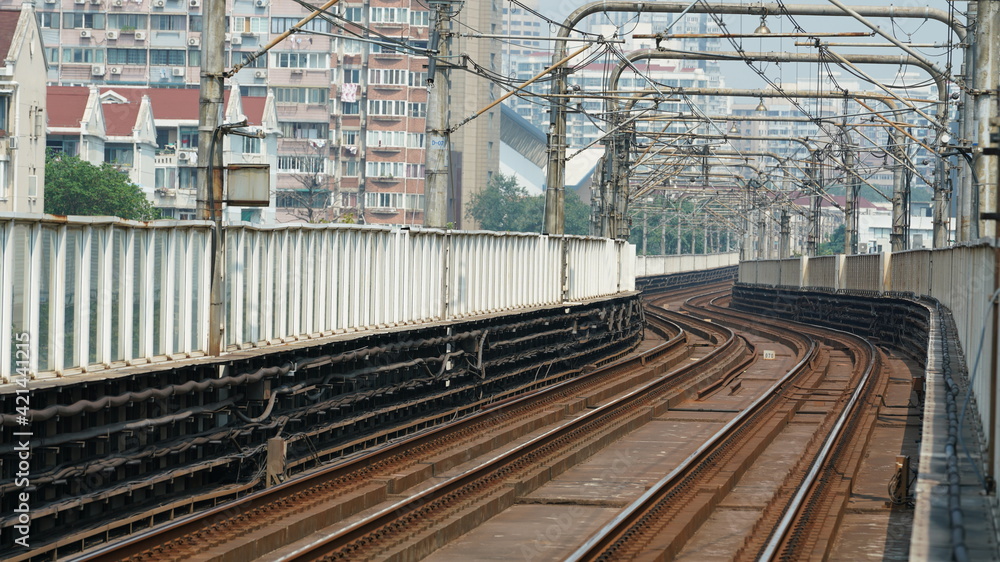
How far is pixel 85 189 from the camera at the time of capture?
261 ft

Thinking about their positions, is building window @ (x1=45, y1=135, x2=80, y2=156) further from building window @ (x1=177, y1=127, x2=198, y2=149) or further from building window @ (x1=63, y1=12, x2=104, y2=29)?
building window @ (x1=63, y1=12, x2=104, y2=29)

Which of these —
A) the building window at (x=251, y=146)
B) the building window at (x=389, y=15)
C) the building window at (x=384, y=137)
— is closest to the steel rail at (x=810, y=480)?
the building window at (x=251, y=146)

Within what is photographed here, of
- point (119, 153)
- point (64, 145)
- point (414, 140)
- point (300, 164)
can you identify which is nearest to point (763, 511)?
point (64, 145)

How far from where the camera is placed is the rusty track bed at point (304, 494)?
11.7 meters

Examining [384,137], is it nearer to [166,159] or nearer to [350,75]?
[350,75]

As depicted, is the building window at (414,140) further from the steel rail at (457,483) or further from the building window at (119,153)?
the steel rail at (457,483)

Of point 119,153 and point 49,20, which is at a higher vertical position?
point 49,20

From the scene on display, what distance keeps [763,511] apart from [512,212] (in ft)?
439

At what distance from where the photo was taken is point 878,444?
2136 cm

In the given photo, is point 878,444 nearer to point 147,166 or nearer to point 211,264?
point 211,264

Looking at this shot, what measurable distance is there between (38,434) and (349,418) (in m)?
7.23

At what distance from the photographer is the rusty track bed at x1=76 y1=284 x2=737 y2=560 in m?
11.7

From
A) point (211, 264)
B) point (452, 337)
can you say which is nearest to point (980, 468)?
point (211, 264)

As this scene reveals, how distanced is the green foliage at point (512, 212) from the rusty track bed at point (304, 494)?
4778 inches
